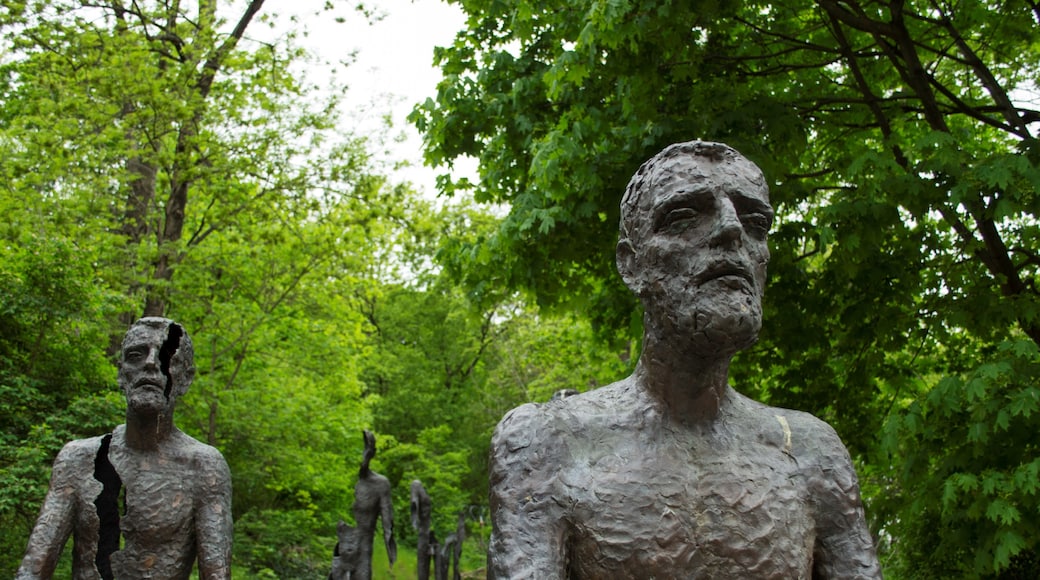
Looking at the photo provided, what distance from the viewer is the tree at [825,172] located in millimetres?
7387

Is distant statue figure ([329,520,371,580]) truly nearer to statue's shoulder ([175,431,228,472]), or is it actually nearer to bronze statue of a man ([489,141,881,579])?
statue's shoulder ([175,431,228,472])

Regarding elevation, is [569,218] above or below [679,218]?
above

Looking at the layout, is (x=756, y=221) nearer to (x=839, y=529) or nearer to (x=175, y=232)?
(x=839, y=529)

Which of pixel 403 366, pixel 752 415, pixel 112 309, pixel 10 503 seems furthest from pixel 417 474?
pixel 752 415

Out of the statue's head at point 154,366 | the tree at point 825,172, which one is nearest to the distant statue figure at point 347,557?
the tree at point 825,172

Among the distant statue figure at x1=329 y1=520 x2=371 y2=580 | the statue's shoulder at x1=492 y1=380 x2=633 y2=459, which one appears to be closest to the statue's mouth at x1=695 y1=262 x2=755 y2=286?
the statue's shoulder at x1=492 y1=380 x2=633 y2=459

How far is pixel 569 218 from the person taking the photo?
904 cm

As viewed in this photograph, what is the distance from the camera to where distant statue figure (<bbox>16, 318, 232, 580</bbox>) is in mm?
5289

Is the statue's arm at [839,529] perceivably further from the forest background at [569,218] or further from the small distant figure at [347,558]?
the small distant figure at [347,558]

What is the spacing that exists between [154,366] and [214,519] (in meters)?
0.93

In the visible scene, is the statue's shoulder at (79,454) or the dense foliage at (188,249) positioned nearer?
the statue's shoulder at (79,454)

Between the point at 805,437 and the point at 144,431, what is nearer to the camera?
the point at 805,437

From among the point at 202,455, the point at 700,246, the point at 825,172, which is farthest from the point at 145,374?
the point at 825,172

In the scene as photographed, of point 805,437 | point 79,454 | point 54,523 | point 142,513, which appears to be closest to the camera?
point 805,437
